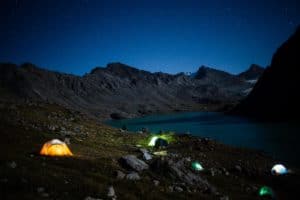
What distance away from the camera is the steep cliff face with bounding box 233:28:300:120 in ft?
443

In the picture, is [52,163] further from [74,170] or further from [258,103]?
[258,103]

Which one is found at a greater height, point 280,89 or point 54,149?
point 280,89

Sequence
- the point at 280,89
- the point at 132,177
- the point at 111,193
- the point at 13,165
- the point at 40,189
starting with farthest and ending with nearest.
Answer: the point at 280,89
the point at 132,177
the point at 13,165
the point at 111,193
the point at 40,189

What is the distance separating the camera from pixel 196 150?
141 ft

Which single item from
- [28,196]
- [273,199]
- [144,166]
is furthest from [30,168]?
[273,199]

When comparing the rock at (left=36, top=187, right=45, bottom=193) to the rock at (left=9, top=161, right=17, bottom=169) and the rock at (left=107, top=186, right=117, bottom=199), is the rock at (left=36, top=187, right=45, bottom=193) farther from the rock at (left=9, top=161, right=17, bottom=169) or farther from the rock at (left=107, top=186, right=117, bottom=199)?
the rock at (left=9, top=161, right=17, bottom=169)

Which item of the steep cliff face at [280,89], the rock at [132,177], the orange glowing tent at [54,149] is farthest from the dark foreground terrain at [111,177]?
the steep cliff face at [280,89]

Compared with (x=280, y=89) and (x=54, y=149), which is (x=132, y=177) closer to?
(x=54, y=149)

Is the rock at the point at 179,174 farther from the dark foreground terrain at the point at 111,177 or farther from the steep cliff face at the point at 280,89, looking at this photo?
the steep cliff face at the point at 280,89

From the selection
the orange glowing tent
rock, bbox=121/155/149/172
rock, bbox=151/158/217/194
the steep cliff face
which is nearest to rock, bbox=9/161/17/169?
the orange glowing tent

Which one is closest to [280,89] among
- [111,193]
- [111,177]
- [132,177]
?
[132,177]

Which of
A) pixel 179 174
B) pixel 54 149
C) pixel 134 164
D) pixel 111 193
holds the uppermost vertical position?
pixel 54 149

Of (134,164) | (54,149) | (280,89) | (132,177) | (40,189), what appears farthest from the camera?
(280,89)

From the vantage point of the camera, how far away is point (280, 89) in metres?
153
